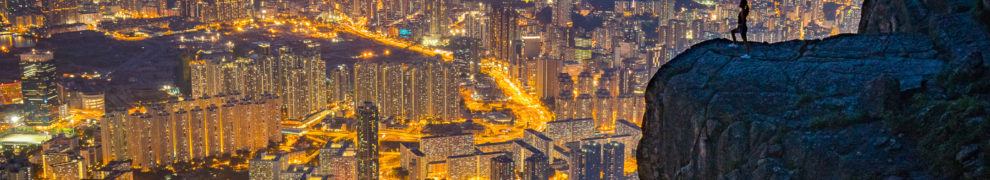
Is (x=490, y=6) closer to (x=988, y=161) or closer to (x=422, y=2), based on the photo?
(x=422, y=2)

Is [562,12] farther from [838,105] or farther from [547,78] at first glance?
[838,105]

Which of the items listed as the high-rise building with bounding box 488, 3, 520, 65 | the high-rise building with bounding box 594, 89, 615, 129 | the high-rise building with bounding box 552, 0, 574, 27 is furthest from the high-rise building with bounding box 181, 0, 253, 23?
the high-rise building with bounding box 594, 89, 615, 129

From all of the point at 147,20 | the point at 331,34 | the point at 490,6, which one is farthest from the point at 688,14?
the point at 147,20

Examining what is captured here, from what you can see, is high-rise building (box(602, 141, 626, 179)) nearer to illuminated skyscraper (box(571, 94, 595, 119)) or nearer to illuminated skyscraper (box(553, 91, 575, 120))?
illuminated skyscraper (box(571, 94, 595, 119))

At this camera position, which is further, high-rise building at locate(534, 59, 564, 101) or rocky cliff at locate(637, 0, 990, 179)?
high-rise building at locate(534, 59, 564, 101)

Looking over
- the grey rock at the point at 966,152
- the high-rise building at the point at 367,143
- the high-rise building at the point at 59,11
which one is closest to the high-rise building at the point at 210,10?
the high-rise building at the point at 59,11

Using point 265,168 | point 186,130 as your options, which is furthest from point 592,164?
point 186,130

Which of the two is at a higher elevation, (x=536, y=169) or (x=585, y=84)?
(x=585, y=84)
